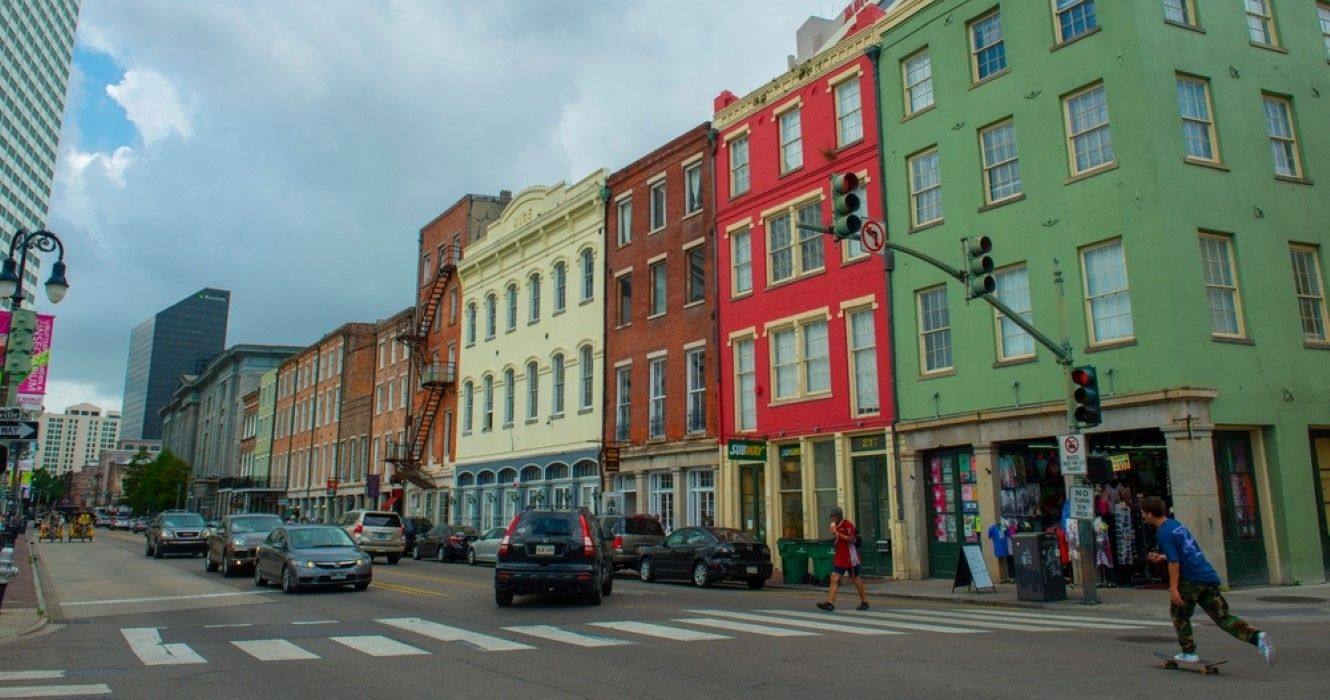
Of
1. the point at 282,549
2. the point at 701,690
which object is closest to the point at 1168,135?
the point at 701,690

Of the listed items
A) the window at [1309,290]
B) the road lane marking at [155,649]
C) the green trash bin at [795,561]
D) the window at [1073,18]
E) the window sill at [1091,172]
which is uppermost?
the window at [1073,18]

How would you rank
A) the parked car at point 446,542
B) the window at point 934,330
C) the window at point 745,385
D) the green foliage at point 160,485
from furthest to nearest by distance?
the green foliage at point 160,485
the parked car at point 446,542
the window at point 745,385
the window at point 934,330

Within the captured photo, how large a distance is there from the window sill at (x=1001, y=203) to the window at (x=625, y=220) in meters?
15.1

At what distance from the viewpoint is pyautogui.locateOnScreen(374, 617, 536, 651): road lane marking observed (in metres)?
10.7

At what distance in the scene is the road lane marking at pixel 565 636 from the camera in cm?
1085

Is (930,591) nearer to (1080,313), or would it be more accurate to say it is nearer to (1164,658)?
(1080,313)

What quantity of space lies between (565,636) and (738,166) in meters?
20.8

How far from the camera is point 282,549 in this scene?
62.7ft

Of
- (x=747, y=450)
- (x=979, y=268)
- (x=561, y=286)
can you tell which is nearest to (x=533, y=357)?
(x=561, y=286)

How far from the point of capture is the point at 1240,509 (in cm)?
1812

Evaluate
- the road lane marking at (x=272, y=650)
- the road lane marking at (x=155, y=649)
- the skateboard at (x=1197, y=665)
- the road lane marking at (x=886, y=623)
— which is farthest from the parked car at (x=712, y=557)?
the skateboard at (x=1197, y=665)

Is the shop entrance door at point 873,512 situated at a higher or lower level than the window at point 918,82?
lower

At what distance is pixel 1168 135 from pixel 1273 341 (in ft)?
15.0

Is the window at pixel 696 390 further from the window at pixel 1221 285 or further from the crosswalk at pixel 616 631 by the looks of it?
the crosswalk at pixel 616 631
